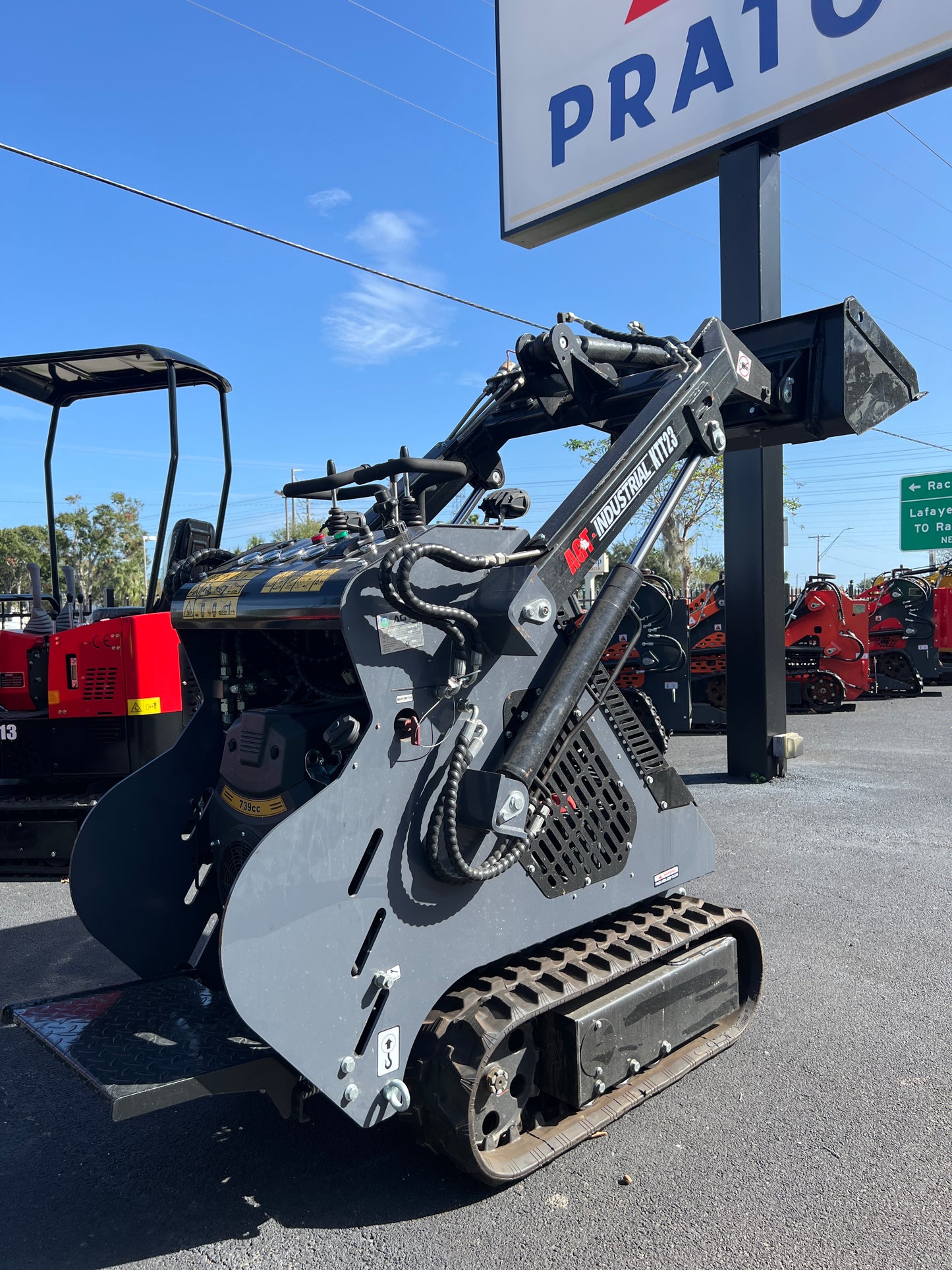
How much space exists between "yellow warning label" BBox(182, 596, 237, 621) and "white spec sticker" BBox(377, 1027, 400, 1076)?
4.81 ft

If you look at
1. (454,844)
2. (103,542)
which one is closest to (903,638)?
(454,844)

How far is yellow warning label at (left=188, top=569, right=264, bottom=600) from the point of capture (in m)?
3.36

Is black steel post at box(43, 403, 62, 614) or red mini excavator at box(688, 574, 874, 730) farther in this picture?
red mini excavator at box(688, 574, 874, 730)

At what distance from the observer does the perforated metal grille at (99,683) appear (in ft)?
21.6

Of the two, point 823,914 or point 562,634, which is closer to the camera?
point 562,634

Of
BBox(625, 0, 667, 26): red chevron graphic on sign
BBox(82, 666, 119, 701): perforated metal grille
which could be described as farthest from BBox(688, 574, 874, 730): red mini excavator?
BBox(82, 666, 119, 701): perforated metal grille

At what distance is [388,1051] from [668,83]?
29.9 ft

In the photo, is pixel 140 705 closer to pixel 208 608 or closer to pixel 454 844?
pixel 208 608

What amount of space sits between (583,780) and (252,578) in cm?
137

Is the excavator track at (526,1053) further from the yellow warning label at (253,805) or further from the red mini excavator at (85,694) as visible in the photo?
the red mini excavator at (85,694)

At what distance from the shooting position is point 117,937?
144 inches

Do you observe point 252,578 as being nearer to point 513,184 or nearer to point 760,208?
point 760,208

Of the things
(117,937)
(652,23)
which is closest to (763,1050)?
(117,937)

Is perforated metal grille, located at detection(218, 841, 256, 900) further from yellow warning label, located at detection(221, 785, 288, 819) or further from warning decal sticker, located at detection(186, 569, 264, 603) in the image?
warning decal sticker, located at detection(186, 569, 264, 603)
